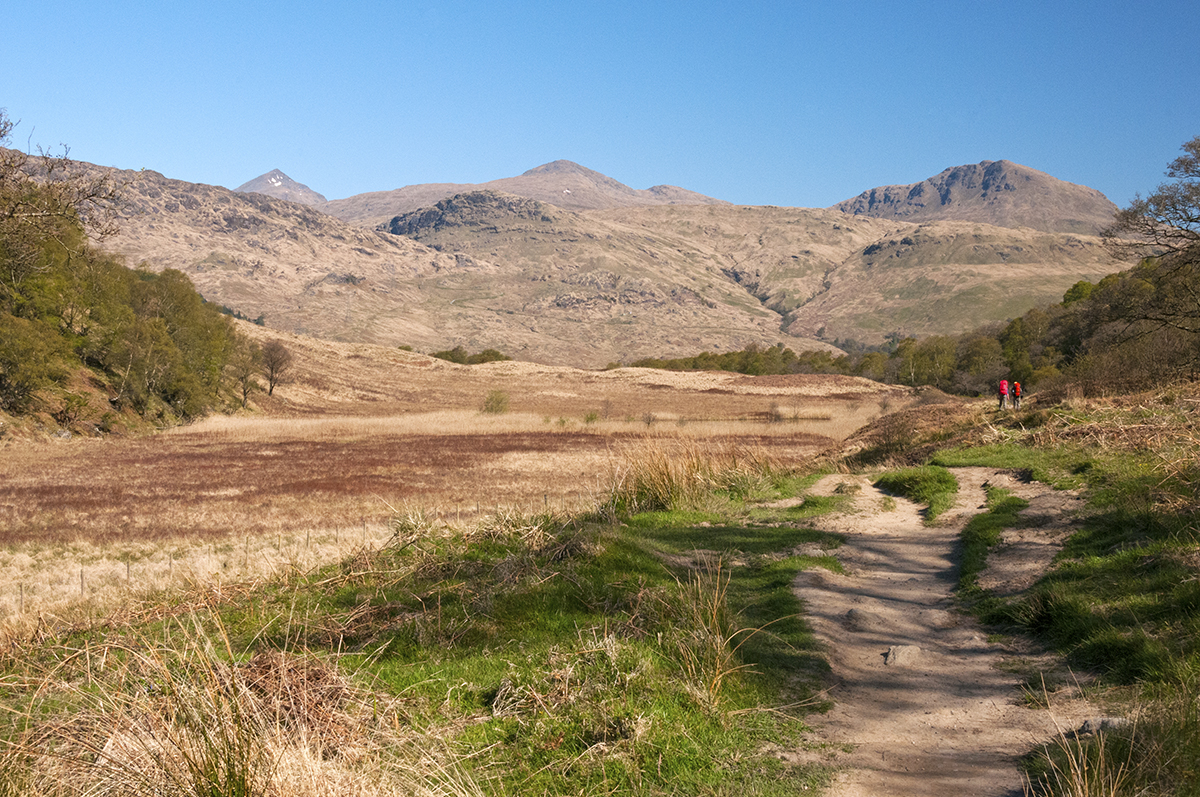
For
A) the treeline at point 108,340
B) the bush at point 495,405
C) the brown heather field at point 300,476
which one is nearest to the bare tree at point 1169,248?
the brown heather field at point 300,476

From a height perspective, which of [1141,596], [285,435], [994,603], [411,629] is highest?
[1141,596]

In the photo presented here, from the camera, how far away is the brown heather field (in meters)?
15.2

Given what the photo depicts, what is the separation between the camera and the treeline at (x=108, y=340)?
131 feet

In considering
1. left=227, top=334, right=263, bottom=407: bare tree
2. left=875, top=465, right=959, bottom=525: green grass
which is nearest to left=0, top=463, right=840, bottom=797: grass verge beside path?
left=875, top=465, right=959, bottom=525: green grass

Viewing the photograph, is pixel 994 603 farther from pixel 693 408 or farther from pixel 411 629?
pixel 693 408

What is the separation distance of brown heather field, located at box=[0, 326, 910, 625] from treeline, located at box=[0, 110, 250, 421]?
406 cm

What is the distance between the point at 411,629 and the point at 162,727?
12.2 feet

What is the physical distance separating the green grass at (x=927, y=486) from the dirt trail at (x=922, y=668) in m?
0.86

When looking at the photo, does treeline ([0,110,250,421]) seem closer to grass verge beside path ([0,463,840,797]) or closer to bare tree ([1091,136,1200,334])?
grass verge beside path ([0,463,840,797])

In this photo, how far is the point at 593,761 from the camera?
17.1 feet

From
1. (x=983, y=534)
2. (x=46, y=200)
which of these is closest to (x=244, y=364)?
(x=46, y=200)

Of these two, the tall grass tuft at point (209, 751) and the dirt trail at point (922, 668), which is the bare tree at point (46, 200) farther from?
the dirt trail at point (922, 668)

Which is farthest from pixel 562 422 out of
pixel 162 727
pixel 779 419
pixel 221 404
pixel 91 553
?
pixel 162 727

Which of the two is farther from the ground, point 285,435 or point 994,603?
point 994,603
